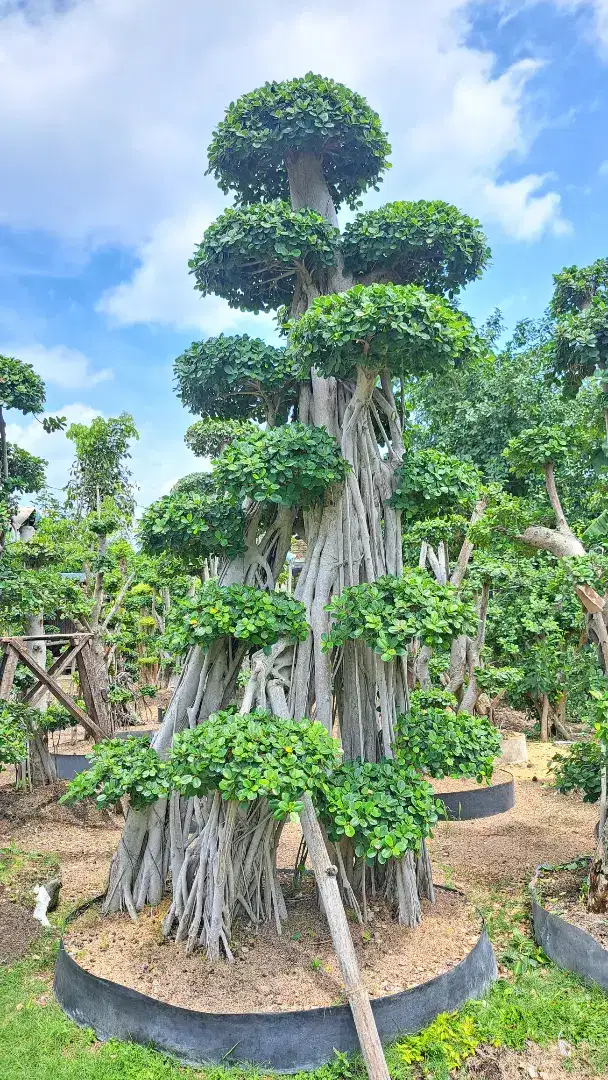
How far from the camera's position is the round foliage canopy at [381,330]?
157 inches

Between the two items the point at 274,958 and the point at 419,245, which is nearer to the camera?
the point at 274,958

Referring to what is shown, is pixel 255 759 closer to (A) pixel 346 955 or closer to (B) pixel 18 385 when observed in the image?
(A) pixel 346 955

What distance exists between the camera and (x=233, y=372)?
5.16m

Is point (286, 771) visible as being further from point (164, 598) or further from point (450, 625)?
point (164, 598)

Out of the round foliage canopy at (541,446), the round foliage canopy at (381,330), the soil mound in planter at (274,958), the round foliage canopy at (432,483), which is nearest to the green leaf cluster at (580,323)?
the round foliage canopy at (541,446)

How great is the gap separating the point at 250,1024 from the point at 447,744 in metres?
1.82

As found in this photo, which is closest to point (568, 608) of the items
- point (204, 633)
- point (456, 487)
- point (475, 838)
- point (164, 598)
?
point (475, 838)

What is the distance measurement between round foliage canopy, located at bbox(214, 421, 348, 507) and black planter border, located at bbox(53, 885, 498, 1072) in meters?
2.74

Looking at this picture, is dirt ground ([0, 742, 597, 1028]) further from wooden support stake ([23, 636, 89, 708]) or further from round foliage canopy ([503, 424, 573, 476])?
round foliage canopy ([503, 424, 573, 476])

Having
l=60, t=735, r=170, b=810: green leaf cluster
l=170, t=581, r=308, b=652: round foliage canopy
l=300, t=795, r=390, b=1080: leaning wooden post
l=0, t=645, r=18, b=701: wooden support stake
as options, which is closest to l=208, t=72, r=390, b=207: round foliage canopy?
l=170, t=581, r=308, b=652: round foliage canopy

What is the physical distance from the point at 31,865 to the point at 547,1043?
468 centimetres

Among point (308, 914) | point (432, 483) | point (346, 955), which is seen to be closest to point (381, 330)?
point (432, 483)

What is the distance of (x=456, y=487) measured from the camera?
16.2 feet

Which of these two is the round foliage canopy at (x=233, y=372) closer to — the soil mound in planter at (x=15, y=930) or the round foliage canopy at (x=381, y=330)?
the round foliage canopy at (x=381, y=330)
